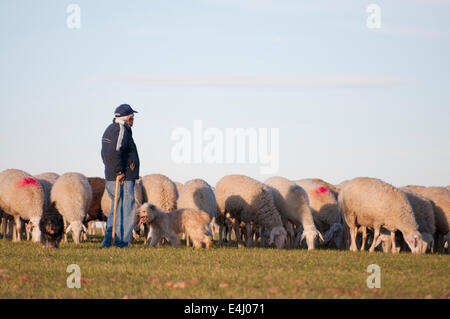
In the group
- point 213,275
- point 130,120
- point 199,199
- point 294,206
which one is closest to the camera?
point 213,275

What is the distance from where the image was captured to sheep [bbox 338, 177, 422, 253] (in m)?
15.8

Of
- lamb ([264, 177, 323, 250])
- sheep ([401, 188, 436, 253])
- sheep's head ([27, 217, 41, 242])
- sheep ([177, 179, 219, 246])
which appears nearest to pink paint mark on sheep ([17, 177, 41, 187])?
sheep's head ([27, 217, 41, 242])

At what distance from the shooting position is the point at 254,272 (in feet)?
30.6

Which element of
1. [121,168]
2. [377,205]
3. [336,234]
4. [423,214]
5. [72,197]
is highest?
[121,168]

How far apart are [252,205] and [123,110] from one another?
5.70 m

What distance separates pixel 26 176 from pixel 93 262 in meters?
9.80

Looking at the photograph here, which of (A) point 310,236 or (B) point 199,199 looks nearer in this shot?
(A) point 310,236

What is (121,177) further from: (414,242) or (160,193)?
(414,242)

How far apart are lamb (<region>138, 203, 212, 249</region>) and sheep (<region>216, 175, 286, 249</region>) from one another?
3080mm

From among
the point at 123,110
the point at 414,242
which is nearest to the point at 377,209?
the point at 414,242

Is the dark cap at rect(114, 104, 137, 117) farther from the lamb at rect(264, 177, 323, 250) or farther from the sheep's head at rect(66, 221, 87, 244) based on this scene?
the lamb at rect(264, 177, 323, 250)

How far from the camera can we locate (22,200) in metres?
17.9
